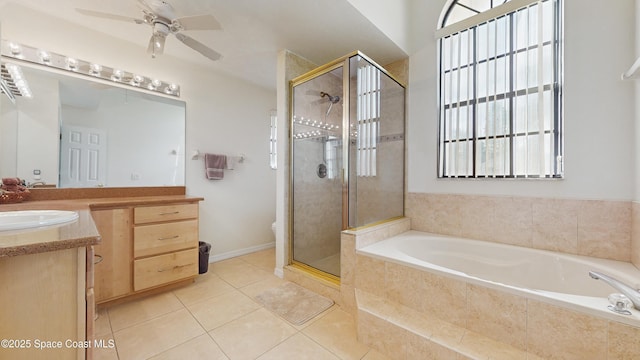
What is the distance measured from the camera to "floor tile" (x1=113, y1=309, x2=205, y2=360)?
4.70ft

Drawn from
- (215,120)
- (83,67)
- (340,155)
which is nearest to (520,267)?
(340,155)

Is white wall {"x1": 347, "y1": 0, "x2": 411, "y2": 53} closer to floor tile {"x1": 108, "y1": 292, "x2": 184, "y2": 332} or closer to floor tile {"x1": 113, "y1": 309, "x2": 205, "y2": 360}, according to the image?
floor tile {"x1": 113, "y1": 309, "x2": 205, "y2": 360}

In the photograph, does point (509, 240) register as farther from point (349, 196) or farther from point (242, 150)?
point (242, 150)

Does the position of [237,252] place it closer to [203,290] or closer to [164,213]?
[203,290]

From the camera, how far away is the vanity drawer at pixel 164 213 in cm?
197

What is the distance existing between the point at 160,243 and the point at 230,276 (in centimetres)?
80

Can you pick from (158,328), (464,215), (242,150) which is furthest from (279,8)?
(158,328)

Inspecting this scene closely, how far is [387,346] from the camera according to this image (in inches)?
55.5

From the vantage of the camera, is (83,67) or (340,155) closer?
(83,67)

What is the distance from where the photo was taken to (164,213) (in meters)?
2.10

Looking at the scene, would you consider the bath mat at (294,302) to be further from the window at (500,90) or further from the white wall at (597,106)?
the white wall at (597,106)

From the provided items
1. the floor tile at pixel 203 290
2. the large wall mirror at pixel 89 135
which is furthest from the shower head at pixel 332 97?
the floor tile at pixel 203 290

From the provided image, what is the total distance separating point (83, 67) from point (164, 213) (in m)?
1.53

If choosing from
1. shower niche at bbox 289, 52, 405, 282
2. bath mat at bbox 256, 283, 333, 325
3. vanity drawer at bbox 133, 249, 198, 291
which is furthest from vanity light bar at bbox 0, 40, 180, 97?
bath mat at bbox 256, 283, 333, 325
